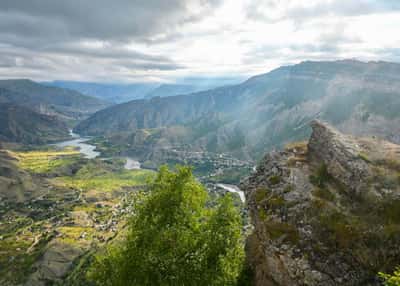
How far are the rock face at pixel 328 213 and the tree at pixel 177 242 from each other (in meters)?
3.43

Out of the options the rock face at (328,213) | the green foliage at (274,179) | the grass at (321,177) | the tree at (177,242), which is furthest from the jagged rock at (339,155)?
the tree at (177,242)

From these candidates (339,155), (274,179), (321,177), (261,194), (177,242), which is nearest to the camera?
(177,242)

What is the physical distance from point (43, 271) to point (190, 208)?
20307 centimetres

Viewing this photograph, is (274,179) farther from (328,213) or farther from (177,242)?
(177,242)

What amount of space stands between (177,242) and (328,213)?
1218 centimetres

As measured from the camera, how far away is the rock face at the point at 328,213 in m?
23.5

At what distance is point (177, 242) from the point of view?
26062 millimetres

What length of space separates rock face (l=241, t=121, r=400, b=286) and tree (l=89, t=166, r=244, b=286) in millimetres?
3434

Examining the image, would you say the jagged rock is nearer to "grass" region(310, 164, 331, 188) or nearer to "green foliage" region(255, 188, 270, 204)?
"grass" region(310, 164, 331, 188)

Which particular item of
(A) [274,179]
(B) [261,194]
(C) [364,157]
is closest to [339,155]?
(C) [364,157]

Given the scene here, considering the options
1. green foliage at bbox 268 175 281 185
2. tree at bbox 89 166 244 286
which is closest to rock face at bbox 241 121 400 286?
green foliage at bbox 268 175 281 185

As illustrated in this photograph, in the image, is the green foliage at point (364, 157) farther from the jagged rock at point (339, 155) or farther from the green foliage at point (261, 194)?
the green foliage at point (261, 194)

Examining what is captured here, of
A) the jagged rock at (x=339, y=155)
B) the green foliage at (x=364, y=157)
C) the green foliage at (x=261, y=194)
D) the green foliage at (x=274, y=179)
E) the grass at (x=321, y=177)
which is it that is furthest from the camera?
the green foliage at (x=274, y=179)

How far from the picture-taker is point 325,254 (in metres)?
24.1
